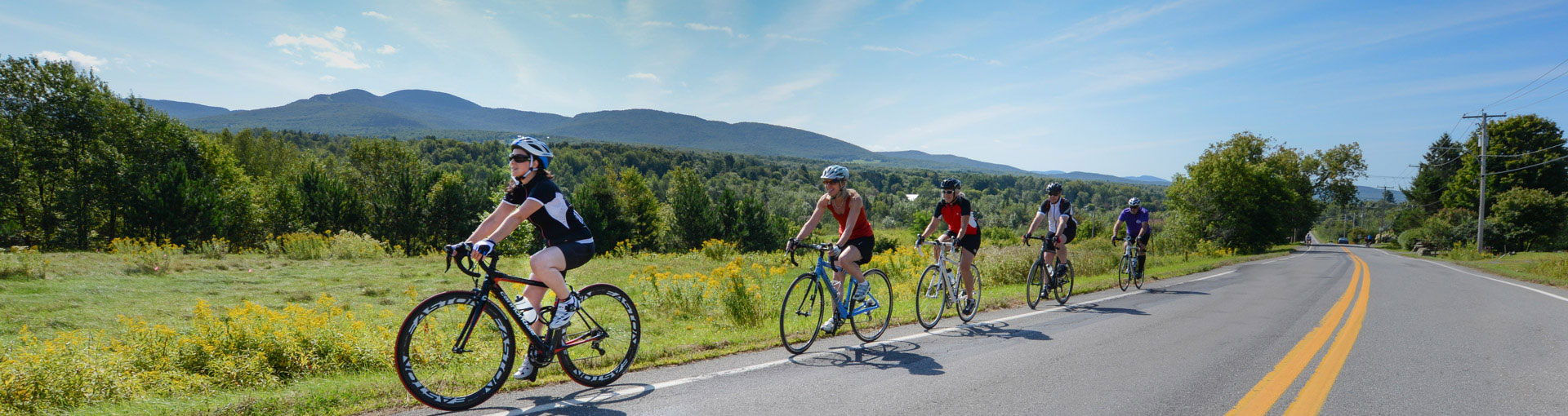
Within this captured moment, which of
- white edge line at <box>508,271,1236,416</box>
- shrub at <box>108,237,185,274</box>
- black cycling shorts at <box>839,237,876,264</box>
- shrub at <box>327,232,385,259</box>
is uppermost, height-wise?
black cycling shorts at <box>839,237,876,264</box>

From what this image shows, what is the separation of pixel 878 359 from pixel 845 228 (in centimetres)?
137

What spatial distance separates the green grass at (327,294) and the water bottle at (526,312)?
0.57 m

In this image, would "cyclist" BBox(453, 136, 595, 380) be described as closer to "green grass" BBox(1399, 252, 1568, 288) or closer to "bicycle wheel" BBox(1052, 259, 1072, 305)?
"bicycle wheel" BBox(1052, 259, 1072, 305)

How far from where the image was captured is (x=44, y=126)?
34938mm

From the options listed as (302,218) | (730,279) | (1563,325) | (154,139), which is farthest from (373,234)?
(1563,325)

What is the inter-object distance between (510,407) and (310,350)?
108 inches

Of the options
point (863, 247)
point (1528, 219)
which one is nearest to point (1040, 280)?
point (863, 247)

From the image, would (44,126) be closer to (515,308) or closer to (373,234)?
(373,234)

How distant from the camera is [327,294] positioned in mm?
13914

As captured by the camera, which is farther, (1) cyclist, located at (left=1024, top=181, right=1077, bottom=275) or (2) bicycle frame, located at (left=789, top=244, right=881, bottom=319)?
(1) cyclist, located at (left=1024, top=181, right=1077, bottom=275)

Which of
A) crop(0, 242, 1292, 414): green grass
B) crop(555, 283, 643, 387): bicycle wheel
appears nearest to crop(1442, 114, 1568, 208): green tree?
crop(0, 242, 1292, 414): green grass

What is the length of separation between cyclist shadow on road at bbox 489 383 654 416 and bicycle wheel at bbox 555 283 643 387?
18 cm

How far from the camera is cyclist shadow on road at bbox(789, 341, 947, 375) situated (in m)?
5.41

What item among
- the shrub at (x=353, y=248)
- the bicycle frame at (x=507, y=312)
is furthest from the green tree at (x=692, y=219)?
the bicycle frame at (x=507, y=312)
